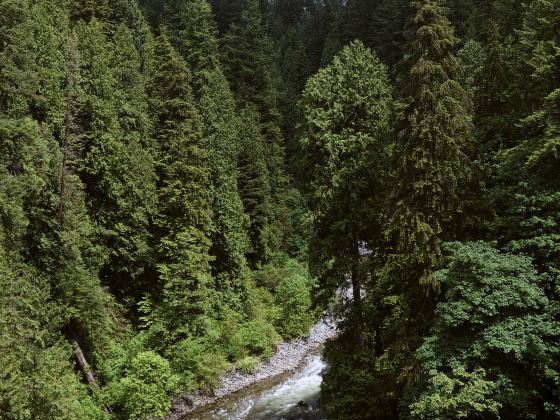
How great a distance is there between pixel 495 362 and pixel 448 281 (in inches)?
91.7

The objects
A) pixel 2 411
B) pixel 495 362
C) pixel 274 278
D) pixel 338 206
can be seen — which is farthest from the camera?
pixel 274 278

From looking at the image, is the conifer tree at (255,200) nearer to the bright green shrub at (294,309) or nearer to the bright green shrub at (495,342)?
the bright green shrub at (294,309)

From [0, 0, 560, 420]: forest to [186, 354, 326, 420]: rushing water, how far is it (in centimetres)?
164

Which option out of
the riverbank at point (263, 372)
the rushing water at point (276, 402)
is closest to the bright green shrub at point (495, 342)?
the riverbank at point (263, 372)

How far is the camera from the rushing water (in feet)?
73.0

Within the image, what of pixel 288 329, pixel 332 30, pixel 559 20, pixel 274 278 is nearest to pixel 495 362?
pixel 559 20

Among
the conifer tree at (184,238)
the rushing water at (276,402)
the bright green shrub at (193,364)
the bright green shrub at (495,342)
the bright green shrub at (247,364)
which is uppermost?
the conifer tree at (184,238)

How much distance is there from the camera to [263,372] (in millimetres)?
27812

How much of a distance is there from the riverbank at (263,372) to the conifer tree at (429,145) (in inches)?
267

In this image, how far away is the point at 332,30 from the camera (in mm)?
66312

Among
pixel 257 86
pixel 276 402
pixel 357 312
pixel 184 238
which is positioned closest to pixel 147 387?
pixel 276 402

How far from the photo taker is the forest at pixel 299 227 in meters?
12.6

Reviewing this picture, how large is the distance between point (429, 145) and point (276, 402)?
1592 centimetres

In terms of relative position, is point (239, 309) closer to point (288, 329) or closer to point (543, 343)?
point (288, 329)
